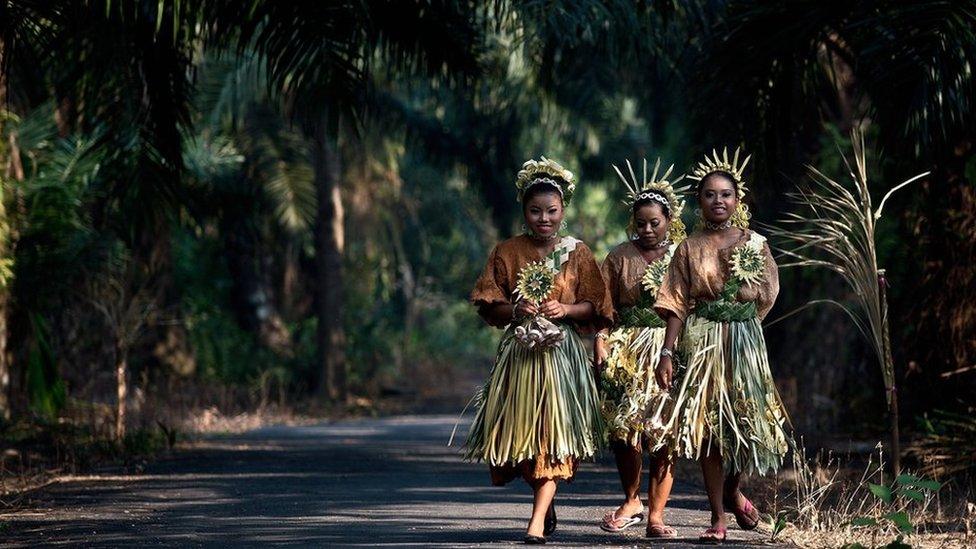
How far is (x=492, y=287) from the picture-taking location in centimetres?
797

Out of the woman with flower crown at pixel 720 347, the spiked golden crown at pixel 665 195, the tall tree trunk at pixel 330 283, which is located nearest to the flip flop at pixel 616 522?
the woman with flower crown at pixel 720 347

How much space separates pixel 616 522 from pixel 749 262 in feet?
5.03

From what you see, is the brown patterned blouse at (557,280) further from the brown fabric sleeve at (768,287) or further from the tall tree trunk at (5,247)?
the tall tree trunk at (5,247)

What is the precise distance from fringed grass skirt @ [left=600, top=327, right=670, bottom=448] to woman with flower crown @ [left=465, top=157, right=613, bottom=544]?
10.0 inches

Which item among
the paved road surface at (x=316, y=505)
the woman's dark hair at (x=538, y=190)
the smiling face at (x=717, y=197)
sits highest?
the woman's dark hair at (x=538, y=190)

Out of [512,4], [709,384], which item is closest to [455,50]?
[512,4]

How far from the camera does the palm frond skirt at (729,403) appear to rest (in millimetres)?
7730

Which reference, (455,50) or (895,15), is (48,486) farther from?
(895,15)

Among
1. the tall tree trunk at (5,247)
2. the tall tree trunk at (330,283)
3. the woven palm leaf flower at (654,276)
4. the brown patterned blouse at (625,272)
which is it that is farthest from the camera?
the tall tree trunk at (330,283)

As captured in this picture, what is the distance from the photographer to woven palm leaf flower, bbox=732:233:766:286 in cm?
775

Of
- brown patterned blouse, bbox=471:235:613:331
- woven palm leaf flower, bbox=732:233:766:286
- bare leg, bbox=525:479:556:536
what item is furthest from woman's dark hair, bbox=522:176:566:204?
bare leg, bbox=525:479:556:536

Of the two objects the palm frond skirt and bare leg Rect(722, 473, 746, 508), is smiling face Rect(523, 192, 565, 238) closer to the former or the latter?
the palm frond skirt

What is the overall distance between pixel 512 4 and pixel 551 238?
476 centimetres

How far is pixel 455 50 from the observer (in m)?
12.5
